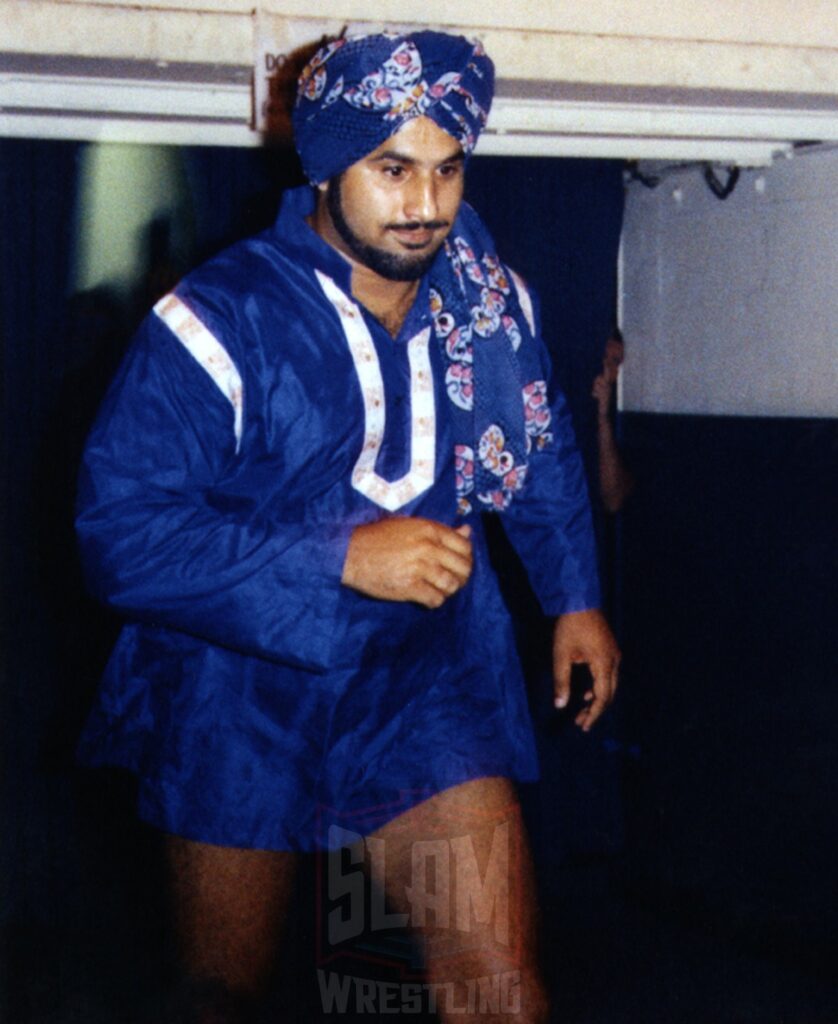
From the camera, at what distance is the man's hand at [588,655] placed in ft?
6.22

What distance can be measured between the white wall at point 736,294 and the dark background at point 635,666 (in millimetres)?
82

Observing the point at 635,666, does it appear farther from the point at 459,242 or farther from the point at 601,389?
the point at 459,242

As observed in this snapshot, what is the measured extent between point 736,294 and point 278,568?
5.30 feet

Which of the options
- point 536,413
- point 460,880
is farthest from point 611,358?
point 460,880

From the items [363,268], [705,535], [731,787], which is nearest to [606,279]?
[705,535]

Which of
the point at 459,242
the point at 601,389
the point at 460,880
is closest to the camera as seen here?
the point at 460,880

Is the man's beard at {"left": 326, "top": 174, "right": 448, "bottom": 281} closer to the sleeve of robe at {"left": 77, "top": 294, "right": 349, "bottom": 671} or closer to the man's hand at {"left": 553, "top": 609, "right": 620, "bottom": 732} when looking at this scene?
the sleeve of robe at {"left": 77, "top": 294, "right": 349, "bottom": 671}

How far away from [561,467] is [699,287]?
1.17 meters

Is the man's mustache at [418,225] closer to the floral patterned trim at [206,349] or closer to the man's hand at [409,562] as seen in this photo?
the floral patterned trim at [206,349]

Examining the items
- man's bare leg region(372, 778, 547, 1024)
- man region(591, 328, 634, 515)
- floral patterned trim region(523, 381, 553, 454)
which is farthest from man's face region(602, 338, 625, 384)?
man's bare leg region(372, 778, 547, 1024)

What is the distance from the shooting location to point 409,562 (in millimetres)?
1521

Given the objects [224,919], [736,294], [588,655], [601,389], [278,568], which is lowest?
[224,919]

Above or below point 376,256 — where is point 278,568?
below

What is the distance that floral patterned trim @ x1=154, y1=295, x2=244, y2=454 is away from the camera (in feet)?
5.21
